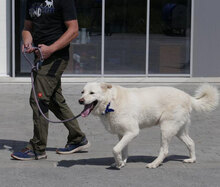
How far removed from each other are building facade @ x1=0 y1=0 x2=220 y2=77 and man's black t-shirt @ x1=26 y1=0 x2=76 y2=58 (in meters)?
6.37

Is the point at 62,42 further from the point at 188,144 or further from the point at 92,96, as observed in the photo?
the point at 188,144

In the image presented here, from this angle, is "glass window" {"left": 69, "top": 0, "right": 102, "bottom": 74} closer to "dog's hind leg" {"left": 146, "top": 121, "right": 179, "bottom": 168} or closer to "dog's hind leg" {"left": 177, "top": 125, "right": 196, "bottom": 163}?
"dog's hind leg" {"left": 177, "top": 125, "right": 196, "bottom": 163}

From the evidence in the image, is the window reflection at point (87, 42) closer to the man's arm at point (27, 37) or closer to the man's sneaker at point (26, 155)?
the man's arm at point (27, 37)

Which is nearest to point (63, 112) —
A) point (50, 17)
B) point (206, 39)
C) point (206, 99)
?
point (50, 17)

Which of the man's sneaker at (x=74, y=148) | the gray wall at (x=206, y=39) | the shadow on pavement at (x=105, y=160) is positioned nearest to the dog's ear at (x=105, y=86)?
the shadow on pavement at (x=105, y=160)

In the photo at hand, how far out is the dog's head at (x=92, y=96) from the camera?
249 inches

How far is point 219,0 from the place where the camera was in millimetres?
13398

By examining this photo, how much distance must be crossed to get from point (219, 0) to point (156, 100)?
7351 mm

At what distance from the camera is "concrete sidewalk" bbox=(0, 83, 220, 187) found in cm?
617

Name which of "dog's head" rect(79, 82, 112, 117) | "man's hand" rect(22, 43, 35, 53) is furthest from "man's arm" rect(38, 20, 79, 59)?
"dog's head" rect(79, 82, 112, 117)

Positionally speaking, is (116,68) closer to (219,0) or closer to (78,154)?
Result: (219,0)

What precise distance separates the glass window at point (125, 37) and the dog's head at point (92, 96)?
23.1 feet

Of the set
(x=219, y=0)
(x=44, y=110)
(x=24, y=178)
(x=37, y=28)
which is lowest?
(x=24, y=178)

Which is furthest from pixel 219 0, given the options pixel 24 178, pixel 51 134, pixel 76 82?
pixel 24 178
